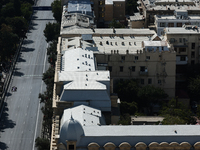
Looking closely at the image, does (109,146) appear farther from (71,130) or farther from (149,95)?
(149,95)

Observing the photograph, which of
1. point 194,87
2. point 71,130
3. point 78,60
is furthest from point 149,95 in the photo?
point 71,130

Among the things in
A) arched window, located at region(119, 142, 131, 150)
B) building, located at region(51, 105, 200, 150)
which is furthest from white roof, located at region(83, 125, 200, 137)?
arched window, located at region(119, 142, 131, 150)

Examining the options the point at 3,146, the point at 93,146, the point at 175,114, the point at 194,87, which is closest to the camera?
the point at 93,146

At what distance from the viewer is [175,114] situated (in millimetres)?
166125

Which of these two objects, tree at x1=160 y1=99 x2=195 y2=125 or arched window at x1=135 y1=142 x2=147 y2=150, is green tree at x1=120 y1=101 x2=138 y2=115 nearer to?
tree at x1=160 y1=99 x2=195 y2=125

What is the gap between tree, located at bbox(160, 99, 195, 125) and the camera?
154 m

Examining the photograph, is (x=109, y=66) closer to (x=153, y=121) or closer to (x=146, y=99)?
(x=146, y=99)

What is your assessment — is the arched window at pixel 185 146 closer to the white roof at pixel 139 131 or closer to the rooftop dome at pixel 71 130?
the white roof at pixel 139 131

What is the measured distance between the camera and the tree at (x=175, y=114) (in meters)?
154

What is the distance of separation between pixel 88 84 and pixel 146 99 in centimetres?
3614

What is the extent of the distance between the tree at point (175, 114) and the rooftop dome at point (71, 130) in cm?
3620

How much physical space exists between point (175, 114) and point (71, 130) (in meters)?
51.4

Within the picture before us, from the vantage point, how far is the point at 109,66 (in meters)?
187

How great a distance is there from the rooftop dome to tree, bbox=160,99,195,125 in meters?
36.2
